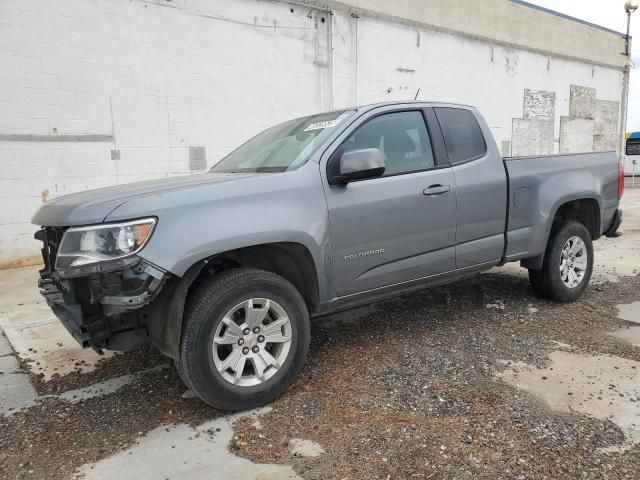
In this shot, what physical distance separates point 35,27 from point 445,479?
8.22m

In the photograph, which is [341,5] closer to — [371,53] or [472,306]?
[371,53]

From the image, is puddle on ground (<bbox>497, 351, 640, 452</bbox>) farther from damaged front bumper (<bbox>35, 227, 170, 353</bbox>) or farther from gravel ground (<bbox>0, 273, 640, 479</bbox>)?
damaged front bumper (<bbox>35, 227, 170, 353</bbox>)

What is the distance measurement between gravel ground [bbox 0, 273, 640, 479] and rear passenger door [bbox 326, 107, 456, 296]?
2.12ft

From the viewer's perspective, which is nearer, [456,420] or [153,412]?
[456,420]

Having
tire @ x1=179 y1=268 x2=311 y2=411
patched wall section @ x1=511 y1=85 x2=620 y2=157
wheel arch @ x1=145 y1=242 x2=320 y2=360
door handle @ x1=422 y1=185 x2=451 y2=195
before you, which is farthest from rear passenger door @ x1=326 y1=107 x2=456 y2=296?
patched wall section @ x1=511 y1=85 x2=620 y2=157

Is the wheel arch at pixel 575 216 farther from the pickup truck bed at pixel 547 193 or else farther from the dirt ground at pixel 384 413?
the dirt ground at pixel 384 413

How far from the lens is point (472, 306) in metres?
5.02

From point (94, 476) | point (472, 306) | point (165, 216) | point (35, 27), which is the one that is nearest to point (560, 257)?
point (472, 306)

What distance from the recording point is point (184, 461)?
8.65 feet

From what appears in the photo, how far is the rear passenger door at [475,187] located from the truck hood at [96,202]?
6.07 ft

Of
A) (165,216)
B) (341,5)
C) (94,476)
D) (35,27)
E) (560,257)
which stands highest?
(341,5)

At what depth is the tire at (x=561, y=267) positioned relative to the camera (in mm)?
4871

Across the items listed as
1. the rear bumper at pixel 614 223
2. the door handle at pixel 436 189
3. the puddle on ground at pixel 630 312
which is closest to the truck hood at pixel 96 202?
the door handle at pixel 436 189

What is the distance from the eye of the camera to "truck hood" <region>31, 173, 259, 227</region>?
2.77m
